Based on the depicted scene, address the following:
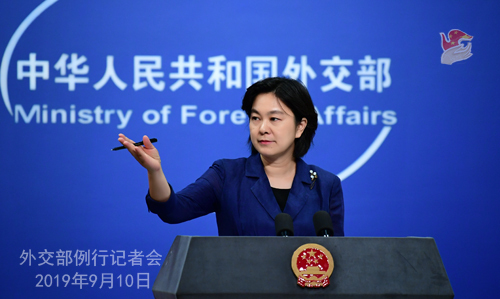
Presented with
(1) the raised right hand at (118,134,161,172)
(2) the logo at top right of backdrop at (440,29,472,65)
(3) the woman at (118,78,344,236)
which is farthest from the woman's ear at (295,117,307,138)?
(2) the logo at top right of backdrop at (440,29,472,65)

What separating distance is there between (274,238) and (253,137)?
0.63 metres

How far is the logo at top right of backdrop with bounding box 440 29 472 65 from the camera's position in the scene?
2.65m

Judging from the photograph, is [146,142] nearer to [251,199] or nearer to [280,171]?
[251,199]

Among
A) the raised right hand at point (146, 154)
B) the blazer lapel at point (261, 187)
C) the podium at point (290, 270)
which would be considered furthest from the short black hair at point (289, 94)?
the podium at point (290, 270)

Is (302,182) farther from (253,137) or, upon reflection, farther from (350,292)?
(350,292)

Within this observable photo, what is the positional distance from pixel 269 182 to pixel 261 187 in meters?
0.05


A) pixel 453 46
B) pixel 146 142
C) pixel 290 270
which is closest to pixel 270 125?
Answer: pixel 146 142

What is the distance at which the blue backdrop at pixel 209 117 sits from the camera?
8.36 ft

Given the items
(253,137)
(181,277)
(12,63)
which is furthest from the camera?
(12,63)

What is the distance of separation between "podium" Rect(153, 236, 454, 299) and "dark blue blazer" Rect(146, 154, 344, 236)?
0.46 metres

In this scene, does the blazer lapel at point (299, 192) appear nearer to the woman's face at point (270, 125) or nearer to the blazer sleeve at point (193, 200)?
the woman's face at point (270, 125)

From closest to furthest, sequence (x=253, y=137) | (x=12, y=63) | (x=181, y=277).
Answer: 1. (x=181, y=277)
2. (x=253, y=137)
3. (x=12, y=63)

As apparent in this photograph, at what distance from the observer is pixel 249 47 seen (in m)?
2.60

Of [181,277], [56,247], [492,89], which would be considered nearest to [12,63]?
[56,247]
